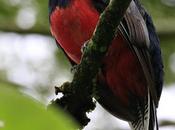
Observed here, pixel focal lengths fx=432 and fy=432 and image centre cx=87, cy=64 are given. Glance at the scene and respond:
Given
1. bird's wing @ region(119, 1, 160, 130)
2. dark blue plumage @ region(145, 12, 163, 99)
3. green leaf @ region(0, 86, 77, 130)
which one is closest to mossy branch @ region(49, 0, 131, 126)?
bird's wing @ region(119, 1, 160, 130)

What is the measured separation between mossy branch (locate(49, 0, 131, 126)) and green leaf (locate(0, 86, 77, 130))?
121 centimetres

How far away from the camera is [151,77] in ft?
10.6

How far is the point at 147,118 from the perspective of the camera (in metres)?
3.37

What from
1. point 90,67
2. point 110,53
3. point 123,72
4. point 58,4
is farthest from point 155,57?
point 90,67

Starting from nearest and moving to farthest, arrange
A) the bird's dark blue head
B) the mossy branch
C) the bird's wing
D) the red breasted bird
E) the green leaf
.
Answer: the green leaf, the mossy branch, the bird's wing, the red breasted bird, the bird's dark blue head

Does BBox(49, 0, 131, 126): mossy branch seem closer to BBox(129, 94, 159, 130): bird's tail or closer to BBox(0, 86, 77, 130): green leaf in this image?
BBox(129, 94, 159, 130): bird's tail

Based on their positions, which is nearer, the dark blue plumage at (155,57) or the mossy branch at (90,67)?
the mossy branch at (90,67)

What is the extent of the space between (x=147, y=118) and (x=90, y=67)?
119 centimetres

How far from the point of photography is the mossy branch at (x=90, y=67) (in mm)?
1925

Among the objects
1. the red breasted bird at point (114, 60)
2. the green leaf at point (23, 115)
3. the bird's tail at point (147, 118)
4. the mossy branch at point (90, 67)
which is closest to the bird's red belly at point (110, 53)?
the red breasted bird at point (114, 60)

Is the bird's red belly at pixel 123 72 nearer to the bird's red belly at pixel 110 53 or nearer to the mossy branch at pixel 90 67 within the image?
A: the bird's red belly at pixel 110 53

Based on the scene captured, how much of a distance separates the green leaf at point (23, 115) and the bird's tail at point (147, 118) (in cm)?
277

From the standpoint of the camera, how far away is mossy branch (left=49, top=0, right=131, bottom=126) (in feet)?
6.32

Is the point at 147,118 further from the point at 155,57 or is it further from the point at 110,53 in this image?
the point at 155,57
